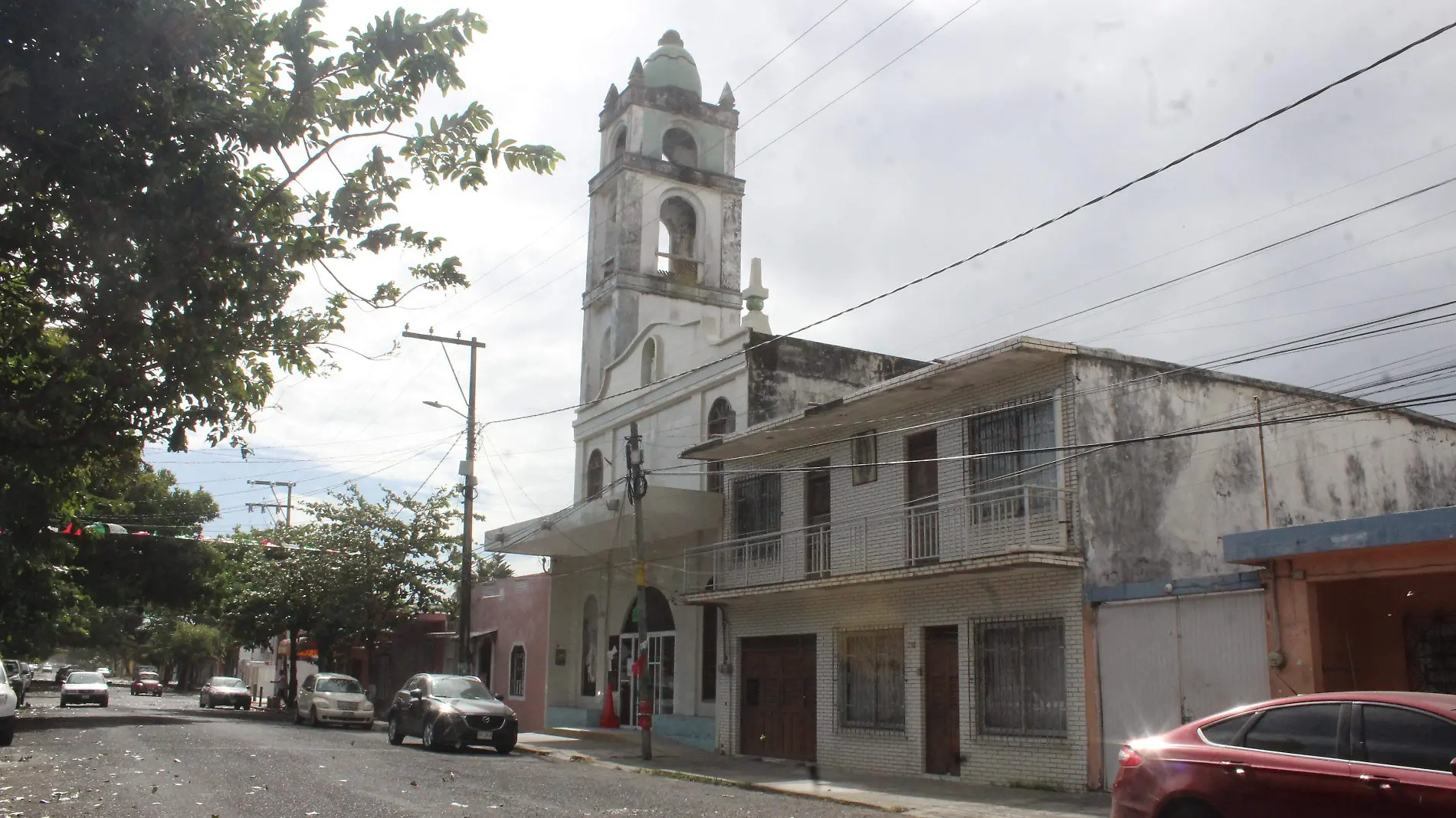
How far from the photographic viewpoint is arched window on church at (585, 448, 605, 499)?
→ 3131 centimetres

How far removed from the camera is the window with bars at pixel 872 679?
20062 millimetres

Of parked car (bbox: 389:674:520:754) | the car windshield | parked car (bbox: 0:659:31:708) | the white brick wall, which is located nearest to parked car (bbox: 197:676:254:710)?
parked car (bbox: 0:659:31:708)

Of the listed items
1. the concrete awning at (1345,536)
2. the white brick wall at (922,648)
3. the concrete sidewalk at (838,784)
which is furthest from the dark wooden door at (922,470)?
the concrete awning at (1345,536)

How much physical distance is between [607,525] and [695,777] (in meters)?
9.15

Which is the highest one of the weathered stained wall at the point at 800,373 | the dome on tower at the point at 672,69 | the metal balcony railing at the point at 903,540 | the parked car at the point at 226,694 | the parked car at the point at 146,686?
the dome on tower at the point at 672,69

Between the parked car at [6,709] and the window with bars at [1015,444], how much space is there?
14.8m

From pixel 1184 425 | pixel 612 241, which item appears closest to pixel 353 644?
pixel 612 241

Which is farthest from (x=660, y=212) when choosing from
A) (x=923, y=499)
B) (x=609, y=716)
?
(x=923, y=499)

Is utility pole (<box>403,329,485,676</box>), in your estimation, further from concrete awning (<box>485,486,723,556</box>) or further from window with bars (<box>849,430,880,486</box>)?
window with bars (<box>849,430,880,486</box>)

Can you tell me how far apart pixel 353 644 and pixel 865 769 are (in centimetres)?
2609

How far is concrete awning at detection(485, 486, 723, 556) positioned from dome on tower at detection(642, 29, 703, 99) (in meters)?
12.9

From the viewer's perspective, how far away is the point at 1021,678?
17484 millimetres

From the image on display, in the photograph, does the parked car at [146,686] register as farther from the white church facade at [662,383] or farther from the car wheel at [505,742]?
the car wheel at [505,742]

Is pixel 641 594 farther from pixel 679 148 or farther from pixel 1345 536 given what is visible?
pixel 679 148
